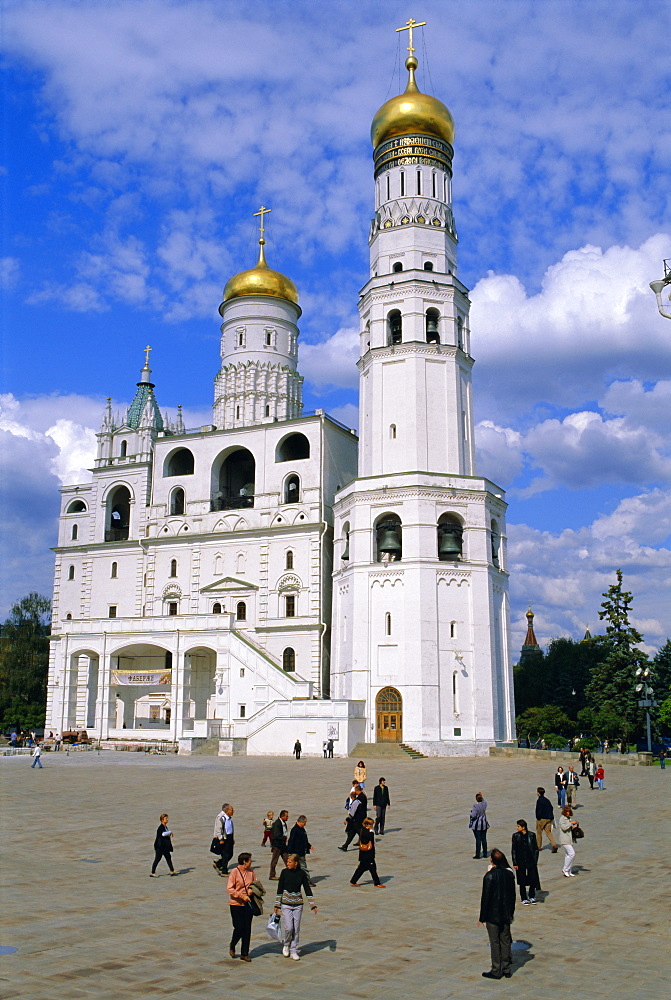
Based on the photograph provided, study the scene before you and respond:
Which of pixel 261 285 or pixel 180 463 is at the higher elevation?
pixel 261 285

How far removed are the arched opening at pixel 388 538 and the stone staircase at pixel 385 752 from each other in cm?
851

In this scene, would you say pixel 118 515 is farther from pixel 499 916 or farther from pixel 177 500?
pixel 499 916

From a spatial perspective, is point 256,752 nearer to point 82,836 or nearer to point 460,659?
point 460,659

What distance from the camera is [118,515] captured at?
60750 mm

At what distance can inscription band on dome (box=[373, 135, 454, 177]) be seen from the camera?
4916 centimetres

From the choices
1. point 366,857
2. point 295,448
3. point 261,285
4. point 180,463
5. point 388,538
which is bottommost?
point 366,857

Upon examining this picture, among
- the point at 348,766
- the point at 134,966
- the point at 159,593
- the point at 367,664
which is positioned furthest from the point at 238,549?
the point at 134,966

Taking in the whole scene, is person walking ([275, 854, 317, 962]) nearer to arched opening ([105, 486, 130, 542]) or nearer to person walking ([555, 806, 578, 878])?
person walking ([555, 806, 578, 878])

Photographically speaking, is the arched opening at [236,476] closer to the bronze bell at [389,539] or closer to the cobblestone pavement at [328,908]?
the bronze bell at [389,539]

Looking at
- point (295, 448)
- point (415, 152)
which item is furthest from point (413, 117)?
point (295, 448)

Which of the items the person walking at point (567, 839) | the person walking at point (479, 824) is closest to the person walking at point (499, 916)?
the person walking at point (567, 839)

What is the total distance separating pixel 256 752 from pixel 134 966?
3207 centimetres

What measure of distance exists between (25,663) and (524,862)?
63.1 metres

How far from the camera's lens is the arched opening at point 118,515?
58.9m
